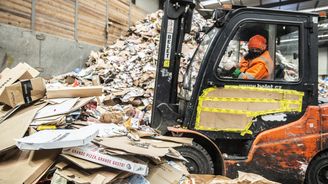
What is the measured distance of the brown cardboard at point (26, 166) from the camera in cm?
237

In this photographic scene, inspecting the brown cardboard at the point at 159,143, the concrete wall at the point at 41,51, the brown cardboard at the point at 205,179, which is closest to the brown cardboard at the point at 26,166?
the brown cardboard at the point at 159,143

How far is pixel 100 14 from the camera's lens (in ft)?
37.6

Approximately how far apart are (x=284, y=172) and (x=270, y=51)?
146 centimetres

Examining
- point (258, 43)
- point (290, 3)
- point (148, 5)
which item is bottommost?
point (258, 43)

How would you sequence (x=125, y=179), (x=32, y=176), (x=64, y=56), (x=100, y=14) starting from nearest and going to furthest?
(x=32, y=176) → (x=125, y=179) → (x=64, y=56) → (x=100, y=14)

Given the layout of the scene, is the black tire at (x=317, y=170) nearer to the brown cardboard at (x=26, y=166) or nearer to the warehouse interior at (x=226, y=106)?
the warehouse interior at (x=226, y=106)

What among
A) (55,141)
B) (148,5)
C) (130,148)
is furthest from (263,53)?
(148,5)

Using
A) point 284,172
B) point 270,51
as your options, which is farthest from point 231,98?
point 284,172

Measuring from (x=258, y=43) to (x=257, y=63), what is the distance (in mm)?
247

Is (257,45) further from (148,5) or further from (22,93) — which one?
(148,5)

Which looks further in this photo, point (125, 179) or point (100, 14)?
point (100, 14)

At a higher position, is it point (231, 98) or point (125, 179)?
point (231, 98)

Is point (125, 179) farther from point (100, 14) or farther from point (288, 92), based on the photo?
point (100, 14)

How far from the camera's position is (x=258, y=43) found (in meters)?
3.51
